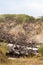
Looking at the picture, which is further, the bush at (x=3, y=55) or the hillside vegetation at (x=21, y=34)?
the hillside vegetation at (x=21, y=34)

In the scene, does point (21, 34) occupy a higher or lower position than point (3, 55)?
lower

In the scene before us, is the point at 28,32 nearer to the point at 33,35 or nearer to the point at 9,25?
the point at 33,35

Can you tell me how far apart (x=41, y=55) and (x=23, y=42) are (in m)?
Answer: 6.00

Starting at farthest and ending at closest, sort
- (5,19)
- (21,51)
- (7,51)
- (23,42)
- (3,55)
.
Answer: (5,19), (23,42), (21,51), (7,51), (3,55)

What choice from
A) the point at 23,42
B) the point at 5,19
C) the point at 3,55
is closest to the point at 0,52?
the point at 3,55

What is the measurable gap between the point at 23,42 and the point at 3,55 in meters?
8.30

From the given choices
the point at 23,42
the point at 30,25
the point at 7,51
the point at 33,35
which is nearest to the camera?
the point at 7,51

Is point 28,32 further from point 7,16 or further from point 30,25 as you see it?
point 7,16

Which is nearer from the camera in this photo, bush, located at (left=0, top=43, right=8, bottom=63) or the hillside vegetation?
bush, located at (left=0, top=43, right=8, bottom=63)

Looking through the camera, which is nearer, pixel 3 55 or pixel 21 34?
pixel 3 55

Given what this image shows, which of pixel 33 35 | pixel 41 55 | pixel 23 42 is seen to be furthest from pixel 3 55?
pixel 33 35

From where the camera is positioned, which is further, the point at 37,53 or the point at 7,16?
the point at 7,16

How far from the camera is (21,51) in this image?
2083 cm

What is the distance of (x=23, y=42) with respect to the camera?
25609 millimetres
